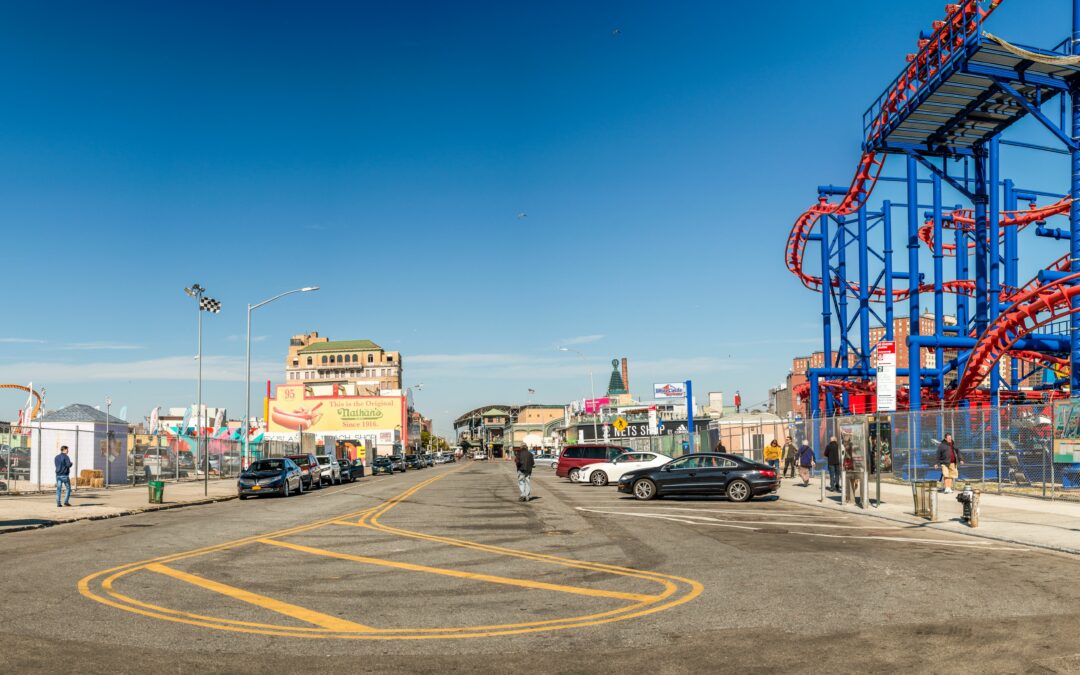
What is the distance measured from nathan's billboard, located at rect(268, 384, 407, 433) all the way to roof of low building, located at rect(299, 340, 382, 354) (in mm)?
69113

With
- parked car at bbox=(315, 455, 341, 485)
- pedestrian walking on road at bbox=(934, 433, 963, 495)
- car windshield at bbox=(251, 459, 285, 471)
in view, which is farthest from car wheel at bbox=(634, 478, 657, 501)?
parked car at bbox=(315, 455, 341, 485)

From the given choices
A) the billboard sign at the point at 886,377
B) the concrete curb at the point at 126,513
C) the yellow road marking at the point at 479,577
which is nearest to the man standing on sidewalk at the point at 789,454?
the billboard sign at the point at 886,377

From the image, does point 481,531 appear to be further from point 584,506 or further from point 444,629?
point 444,629

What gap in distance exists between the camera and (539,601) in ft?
32.2

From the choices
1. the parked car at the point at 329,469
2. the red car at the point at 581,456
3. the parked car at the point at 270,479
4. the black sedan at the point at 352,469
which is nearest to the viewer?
the parked car at the point at 270,479

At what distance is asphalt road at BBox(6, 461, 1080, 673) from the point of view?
23.6 ft

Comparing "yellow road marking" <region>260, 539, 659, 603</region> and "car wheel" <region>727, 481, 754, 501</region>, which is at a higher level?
"yellow road marking" <region>260, 539, 659, 603</region>

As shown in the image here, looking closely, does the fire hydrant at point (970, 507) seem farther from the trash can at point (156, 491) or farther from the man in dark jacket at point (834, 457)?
the trash can at point (156, 491)

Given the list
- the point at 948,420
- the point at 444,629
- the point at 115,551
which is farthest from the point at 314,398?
the point at 444,629

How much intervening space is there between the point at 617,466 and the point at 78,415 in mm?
24011

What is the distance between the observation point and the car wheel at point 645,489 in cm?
2691

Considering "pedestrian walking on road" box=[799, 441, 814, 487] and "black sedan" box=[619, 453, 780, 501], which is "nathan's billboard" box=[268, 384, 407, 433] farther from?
"black sedan" box=[619, 453, 780, 501]

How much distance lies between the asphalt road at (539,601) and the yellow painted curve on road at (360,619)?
0.05 meters

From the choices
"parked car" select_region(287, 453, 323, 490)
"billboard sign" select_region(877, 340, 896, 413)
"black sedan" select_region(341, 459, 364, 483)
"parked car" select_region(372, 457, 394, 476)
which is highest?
"billboard sign" select_region(877, 340, 896, 413)
